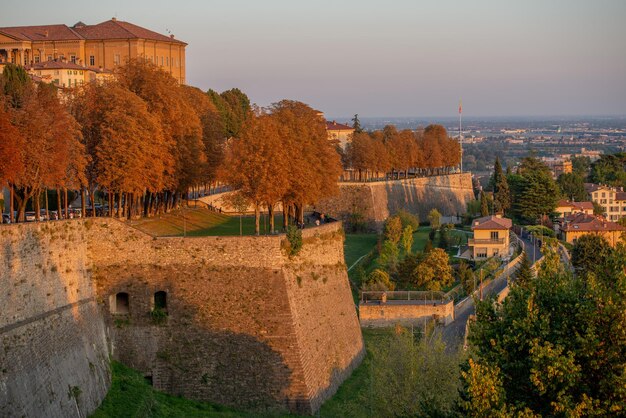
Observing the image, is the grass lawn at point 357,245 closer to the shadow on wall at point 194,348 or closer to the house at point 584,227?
the house at point 584,227

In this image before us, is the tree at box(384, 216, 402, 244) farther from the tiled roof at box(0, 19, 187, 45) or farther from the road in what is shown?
the tiled roof at box(0, 19, 187, 45)

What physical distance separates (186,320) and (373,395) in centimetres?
689

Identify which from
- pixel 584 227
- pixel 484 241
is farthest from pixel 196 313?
pixel 584 227

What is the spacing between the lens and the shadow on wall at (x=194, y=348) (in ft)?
114

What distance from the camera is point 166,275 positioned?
35.6 metres

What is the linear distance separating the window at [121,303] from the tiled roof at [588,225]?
5687 cm

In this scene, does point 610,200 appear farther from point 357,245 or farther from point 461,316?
point 461,316

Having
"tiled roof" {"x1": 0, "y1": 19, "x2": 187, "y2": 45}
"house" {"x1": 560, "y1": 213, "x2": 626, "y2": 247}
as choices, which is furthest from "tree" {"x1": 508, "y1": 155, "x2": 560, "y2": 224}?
"tiled roof" {"x1": 0, "y1": 19, "x2": 187, "y2": 45}

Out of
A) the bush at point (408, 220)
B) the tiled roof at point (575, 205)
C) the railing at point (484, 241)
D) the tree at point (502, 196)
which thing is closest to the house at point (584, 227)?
the tree at point (502, 196)

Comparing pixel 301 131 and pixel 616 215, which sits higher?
pixel 301 131

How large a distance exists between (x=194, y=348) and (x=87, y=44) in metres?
52.5

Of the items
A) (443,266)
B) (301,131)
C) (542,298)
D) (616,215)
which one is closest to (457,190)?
(616,215)

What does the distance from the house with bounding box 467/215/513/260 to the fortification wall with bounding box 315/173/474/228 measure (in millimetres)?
10499

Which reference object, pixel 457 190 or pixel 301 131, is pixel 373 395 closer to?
pixel 301 131
